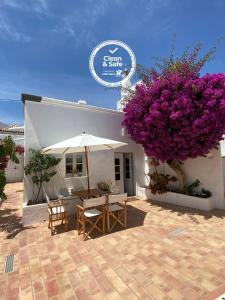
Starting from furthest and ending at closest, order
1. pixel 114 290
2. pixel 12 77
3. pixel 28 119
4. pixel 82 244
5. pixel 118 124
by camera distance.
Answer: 1. pixel 12 77
2. pixel 118 124
3. pixel 28 119
4. pixel 82 244
5. pixel 114 290

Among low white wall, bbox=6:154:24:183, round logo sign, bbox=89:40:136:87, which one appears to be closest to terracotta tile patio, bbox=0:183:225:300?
round logo sign, bbox=89:40:136:87

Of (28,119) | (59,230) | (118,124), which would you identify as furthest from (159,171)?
(28,119)

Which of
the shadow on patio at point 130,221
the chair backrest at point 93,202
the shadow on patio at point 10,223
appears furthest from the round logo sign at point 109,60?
the shadow on patio at point 10,223

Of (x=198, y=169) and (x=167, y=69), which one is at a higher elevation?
(x=167, y=69)

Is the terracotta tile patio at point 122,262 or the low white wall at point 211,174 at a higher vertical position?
the low white wall at point 211,174

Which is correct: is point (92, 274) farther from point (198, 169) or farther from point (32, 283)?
point (198, 169)

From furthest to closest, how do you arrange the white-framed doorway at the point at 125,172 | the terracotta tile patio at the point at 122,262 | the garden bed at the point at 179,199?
the white-framed doorway at the point at 125,172, the garden bed at the point at 179,199, the terracotta tile patio at the point at 122,262

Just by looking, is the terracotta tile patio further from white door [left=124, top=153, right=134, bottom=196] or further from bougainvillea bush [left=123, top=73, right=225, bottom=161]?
white door [left=124, top=153, right=134, bottom=196]

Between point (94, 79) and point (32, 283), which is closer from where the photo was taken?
point (32, 283)

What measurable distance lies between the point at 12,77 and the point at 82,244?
12.4 m

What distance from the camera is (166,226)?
7156 mm

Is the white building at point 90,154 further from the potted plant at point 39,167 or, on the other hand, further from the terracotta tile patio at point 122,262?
the terracotta tile patio at point 122,262

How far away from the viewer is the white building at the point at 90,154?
889 centimetres

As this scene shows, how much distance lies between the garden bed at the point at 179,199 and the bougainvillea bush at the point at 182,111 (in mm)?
2263
